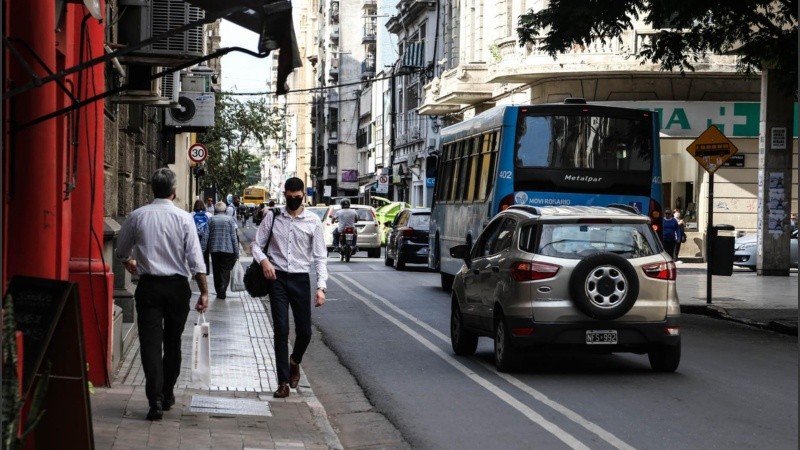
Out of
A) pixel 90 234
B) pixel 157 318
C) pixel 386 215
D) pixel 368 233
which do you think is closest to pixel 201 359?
pixel 90 234

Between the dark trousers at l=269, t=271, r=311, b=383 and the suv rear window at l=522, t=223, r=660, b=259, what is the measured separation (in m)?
2.58

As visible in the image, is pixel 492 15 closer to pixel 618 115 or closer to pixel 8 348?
pixel 618 115

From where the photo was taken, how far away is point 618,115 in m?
22.7

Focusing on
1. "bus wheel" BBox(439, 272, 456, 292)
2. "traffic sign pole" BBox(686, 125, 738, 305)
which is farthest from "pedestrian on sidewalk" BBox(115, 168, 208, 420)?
"bus wheel" BBox(439, 272, 456, 292)

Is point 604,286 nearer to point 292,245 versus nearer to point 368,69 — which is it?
point 292,245

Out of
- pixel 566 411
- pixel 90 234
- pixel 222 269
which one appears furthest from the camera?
pixel 222 269

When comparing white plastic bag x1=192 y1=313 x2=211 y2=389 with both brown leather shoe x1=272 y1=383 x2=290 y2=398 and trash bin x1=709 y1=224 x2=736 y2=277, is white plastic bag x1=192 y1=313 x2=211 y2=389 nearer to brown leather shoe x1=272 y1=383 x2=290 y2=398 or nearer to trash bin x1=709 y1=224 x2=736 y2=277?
brown leather shoe x1=272 y1=383 x2=290 y2=398

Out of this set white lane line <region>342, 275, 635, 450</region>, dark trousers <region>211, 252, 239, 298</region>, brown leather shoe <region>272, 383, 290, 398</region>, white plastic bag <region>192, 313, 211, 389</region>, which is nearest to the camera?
white lane line <region>342, 275, 635, 450</region>

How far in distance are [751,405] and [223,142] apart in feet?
207

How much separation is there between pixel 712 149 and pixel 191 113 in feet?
43.9

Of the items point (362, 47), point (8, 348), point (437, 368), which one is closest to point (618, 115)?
point (437, 368)

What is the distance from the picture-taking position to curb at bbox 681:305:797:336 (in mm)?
19172

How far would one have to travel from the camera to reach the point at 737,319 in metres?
21.0

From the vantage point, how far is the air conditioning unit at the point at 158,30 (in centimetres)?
1508
